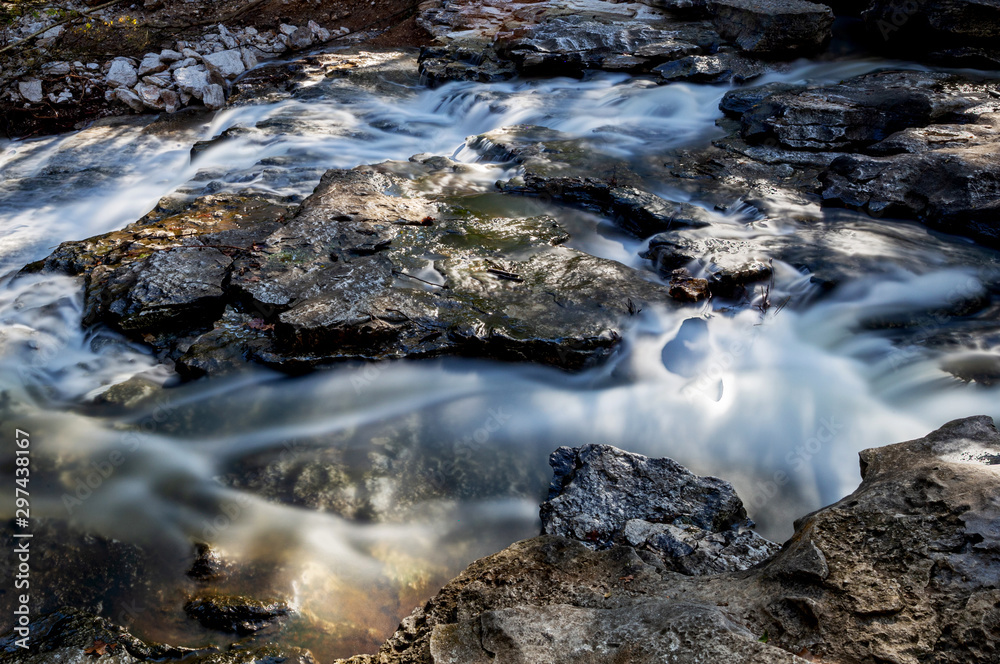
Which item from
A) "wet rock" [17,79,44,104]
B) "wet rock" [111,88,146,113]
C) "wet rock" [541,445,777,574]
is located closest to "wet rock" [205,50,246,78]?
"wet rock" [111,88,146,113]

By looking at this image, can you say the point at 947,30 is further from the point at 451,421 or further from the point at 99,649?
the point at 99,649

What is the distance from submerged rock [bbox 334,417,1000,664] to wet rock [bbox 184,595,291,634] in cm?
69

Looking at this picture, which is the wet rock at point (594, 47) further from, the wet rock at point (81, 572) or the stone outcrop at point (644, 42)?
the wet rock at point (81, 572)

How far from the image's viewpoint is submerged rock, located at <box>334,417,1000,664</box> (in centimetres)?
187

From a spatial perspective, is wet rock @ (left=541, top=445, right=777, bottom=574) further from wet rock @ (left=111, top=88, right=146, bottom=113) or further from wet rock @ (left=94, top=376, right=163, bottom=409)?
wet rock @ (left=111, top=88, right=146, bottom=113)

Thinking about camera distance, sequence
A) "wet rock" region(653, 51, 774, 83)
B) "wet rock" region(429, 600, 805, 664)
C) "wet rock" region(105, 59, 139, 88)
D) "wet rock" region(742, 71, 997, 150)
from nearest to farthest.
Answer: "wet rock" region(429, 600, 805, 664) < "wet rock" region(742, 71, 997, 150) < "wet rock" region(653, 51, 774, 83) < "wet rock" region(105, 59, 139, 88)

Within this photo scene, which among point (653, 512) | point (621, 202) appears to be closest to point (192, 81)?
point (621, 202)

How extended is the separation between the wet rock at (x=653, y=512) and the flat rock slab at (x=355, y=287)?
118 centimetres

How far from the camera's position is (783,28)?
9984 millimetres

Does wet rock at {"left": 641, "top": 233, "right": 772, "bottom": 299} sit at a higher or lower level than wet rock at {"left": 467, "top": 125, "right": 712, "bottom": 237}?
lower

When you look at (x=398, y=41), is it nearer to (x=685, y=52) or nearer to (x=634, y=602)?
(x=685, y=52)

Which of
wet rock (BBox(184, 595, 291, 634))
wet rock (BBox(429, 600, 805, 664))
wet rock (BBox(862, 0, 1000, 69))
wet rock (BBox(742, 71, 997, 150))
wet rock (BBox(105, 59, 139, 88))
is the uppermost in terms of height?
wet rock (BBox(862, 0, 1000, 69))

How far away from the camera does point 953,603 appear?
1.95m

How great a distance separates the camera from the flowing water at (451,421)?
3.45m
